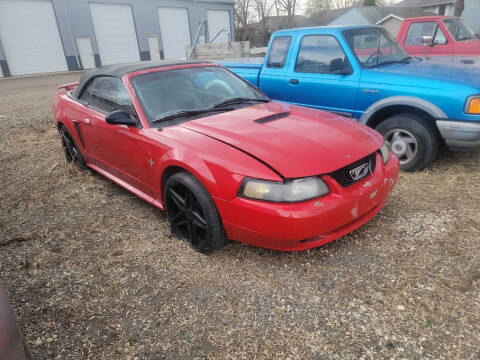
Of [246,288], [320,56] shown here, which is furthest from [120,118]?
[320,56]

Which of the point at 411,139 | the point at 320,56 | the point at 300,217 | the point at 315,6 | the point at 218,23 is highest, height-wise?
the point at 315,6

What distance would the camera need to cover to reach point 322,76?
471cm

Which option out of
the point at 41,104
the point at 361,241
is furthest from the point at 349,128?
the point at 41,104

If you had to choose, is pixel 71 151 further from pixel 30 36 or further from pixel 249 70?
pixel 30 36

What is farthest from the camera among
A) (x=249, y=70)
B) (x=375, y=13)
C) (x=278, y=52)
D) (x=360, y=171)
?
(x=375, y=13)

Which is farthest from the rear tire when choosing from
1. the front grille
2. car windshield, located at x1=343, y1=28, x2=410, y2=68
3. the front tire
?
car windshield, located at x1=343, y1=28, x2=410, y2=68

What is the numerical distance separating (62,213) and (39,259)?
864 millimetres

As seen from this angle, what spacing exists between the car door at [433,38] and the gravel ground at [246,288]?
462 cm

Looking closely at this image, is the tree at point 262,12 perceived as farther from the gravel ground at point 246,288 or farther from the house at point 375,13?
the gravel ground at point 246,288

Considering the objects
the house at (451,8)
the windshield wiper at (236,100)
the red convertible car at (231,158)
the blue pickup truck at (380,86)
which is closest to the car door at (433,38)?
the blue pickup truck at (380,86)

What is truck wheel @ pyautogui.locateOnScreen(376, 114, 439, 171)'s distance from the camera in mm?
4055

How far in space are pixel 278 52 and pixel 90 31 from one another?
2200cm

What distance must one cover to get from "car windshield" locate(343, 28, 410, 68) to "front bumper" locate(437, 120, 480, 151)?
127 centimetres

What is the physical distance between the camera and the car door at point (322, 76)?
452 centimetres
